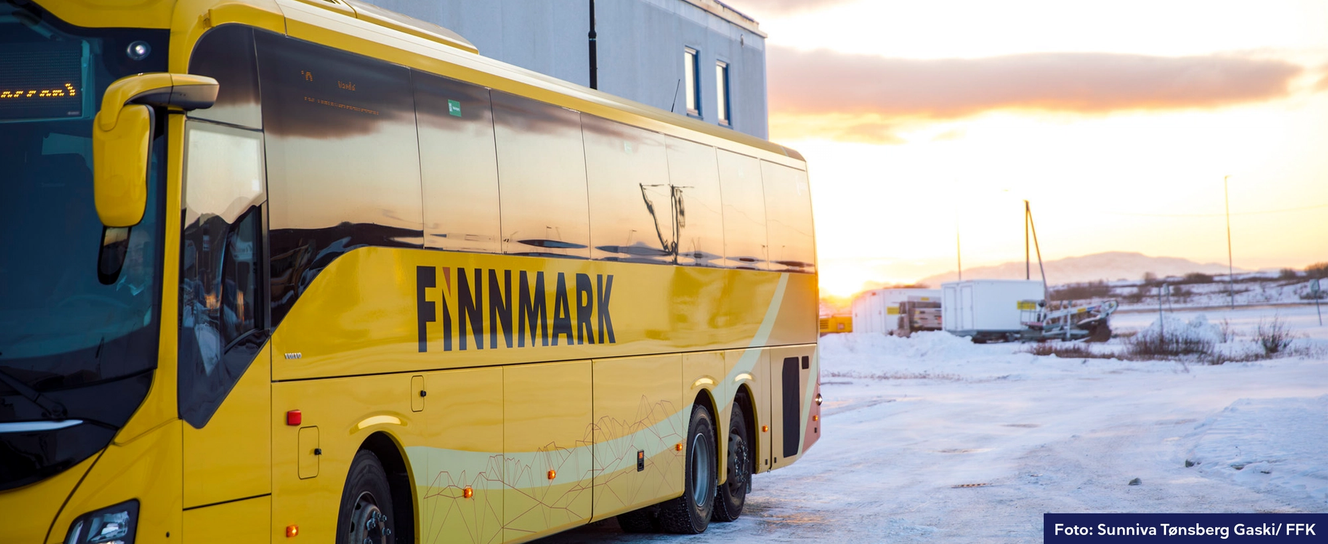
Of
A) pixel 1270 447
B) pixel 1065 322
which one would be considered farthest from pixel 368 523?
pixel 1065 322

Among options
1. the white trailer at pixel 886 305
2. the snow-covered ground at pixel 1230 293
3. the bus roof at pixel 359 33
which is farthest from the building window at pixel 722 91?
the snow-covered ground at pixel 1230 293

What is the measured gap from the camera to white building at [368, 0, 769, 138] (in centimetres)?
2164

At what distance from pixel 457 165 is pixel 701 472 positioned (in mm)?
5174

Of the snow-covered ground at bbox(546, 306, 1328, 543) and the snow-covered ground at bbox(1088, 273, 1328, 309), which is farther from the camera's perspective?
the snow-covered ground at bbox(1088, 273, 1328, 309)

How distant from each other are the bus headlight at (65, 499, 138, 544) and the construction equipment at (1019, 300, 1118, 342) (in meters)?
62.8

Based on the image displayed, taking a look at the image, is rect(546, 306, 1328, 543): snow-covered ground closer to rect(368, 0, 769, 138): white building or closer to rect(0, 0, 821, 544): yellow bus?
rect(0, 0, 821, 544): yellow bus

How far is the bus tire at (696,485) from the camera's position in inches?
471

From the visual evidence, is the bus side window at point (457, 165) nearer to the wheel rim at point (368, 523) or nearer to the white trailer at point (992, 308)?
the wheel rim at point (368, 523)

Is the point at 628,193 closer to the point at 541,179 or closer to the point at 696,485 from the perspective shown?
the point at 541,179

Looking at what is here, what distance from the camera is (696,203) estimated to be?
12148mm
